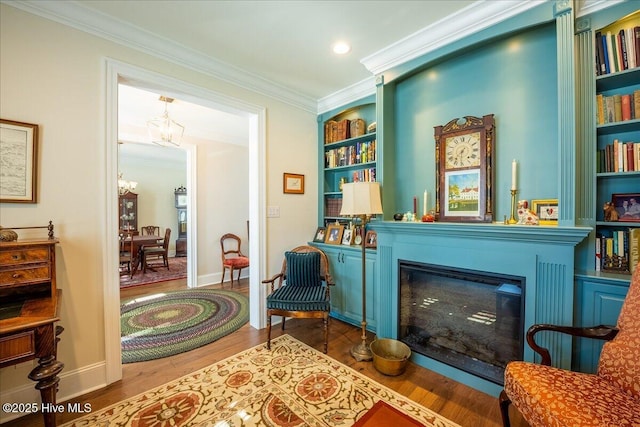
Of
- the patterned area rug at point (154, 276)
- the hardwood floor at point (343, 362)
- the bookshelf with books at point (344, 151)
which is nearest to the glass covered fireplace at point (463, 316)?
the hardwood floor at point (343, 362)

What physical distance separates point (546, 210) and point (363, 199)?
1310 mm

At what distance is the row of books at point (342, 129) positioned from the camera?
3134 millimetres

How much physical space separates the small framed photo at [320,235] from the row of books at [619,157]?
8.31 feet

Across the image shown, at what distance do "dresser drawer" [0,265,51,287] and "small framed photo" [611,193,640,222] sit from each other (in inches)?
141

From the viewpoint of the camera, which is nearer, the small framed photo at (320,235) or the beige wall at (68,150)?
the beige wall at (68,150)

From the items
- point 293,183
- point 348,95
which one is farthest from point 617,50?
point 293,183

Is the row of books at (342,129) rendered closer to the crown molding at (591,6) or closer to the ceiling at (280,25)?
the ceiling at (280,25)

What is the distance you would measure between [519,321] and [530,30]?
6.91ft

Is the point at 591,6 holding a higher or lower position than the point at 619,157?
higher

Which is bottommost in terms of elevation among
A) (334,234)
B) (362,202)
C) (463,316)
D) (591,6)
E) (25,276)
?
(463,316)

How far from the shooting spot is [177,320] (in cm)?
310

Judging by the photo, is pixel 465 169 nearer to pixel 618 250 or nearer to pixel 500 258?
pixel 500 258

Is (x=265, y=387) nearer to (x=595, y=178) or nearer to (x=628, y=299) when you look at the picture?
(x=628, y=299)

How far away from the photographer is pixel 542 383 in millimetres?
1227
